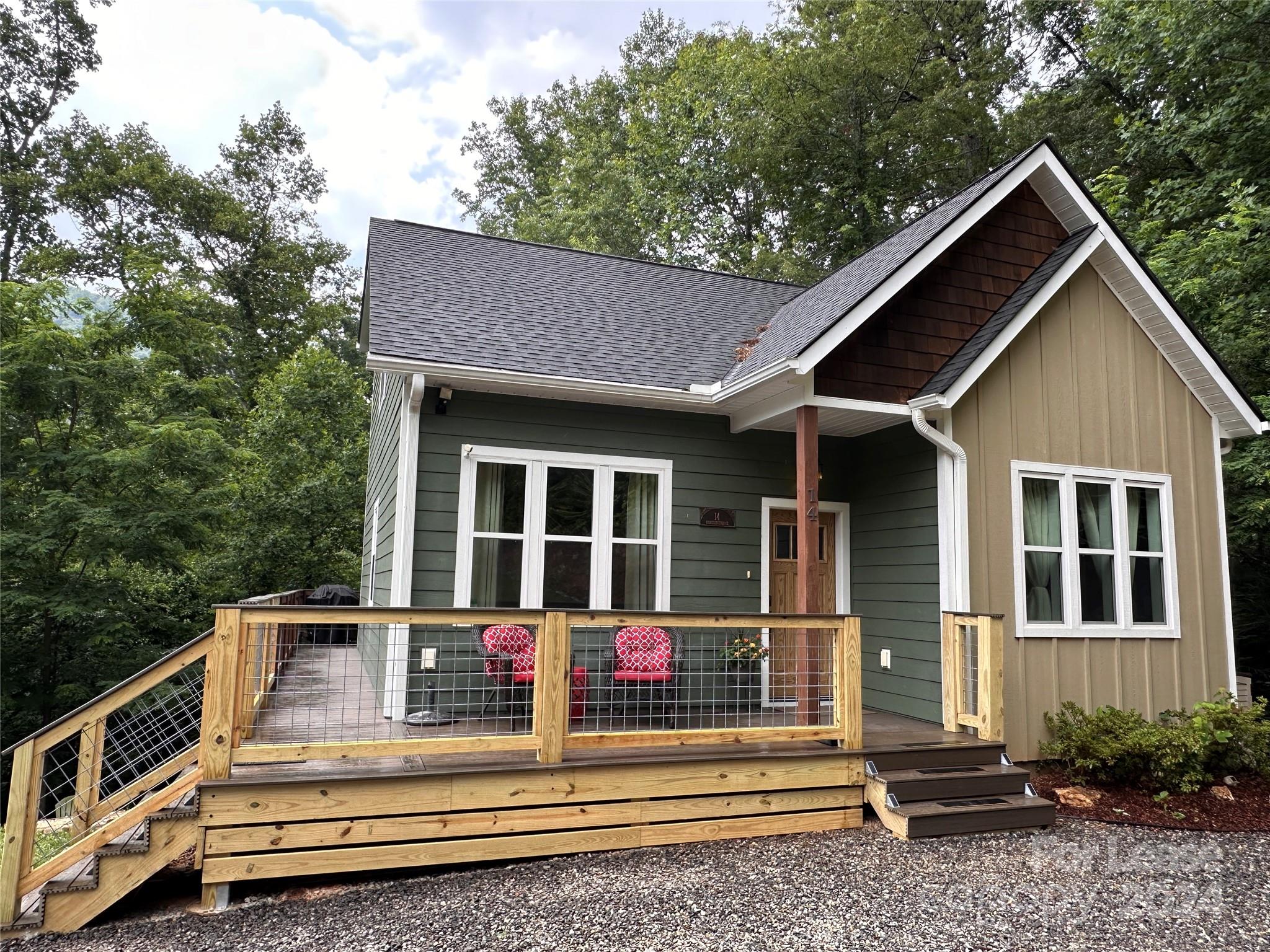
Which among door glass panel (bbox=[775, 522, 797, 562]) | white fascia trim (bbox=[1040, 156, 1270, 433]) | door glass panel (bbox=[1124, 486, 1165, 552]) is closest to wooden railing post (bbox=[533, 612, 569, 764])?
door glass panel (bbox=[775, 522, 797, 562])

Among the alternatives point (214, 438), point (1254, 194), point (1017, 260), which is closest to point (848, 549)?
point (1017, 260)

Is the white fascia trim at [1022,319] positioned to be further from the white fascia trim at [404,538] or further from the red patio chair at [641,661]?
the white fascia trim at [404,538]

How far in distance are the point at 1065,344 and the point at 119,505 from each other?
41.0ft

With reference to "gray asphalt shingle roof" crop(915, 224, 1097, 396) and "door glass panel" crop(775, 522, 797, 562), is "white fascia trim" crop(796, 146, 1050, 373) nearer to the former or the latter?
"gray asphalt shingle roof" crop(915, 224, 1097, 396)

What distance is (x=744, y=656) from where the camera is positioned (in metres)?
6.57

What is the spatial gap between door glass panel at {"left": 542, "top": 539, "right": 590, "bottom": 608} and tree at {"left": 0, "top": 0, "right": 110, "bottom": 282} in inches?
822

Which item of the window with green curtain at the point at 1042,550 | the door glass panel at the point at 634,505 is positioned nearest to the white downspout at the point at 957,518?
the window with green curtain at the point at 1042,550

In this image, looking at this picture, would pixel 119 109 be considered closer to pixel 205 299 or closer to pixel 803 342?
pixel 205 299

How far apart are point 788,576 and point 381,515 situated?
15.5 ft

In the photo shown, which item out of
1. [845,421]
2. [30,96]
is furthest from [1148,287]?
[30,96]

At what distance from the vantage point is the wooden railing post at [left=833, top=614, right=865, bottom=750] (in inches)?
202

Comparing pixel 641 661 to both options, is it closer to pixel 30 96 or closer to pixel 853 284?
pixel 853 284

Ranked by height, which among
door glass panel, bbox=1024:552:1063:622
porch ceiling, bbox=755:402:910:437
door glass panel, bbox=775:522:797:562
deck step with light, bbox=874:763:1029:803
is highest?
porch ceiling, bbox=755:402:910:437

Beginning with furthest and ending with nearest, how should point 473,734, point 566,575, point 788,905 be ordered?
1. point 566,575
2. point 473,734
3. point 788,905
